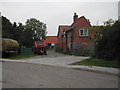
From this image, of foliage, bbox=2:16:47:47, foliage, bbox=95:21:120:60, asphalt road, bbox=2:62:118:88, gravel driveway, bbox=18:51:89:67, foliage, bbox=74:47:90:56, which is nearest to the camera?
asphalt road, bbox=2:62:118:88

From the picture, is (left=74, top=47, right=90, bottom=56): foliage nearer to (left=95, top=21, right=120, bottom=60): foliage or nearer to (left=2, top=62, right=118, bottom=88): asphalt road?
(left=95, top=21, right=120, bottom=60): foliage

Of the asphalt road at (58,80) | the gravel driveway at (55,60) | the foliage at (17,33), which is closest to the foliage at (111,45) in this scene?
the asphalt road at (58,80)

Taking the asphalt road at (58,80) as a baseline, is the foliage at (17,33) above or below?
above

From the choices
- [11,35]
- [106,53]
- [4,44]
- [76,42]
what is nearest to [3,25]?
[11,35]

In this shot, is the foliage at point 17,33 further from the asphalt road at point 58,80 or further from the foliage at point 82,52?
the asphalt road at point 58,80

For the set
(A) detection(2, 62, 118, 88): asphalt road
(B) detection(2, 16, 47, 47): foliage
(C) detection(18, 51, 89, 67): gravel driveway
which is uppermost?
(B) detection(2, 16, 47, 47): foliage

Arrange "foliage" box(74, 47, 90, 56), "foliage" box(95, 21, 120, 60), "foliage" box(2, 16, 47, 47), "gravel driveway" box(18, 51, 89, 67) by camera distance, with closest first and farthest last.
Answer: "foliage" box(95, 21, 120, 60)
"gravel driveway" box(18, 51, 89, 67)
"foliage" box(74, 47, 90, 56)
"foliage" box(2, 16, 47, 47)

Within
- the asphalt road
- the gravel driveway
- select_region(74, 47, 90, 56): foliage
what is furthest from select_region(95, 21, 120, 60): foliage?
select_region(74, 47, 90, 56): foliage

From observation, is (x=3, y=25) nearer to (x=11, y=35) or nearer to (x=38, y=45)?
(x=11, y=35)

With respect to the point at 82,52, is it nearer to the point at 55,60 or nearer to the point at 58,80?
the point at 55,60

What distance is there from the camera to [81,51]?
2883 cm

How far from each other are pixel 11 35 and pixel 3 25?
11.1 feet

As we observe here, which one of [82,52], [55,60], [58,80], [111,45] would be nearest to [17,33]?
[82,52]

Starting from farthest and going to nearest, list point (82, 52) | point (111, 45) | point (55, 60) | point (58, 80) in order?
1. point (82, 52)
2. point (55, 60)
3. point (111, 45)
4. point (58, 80)
